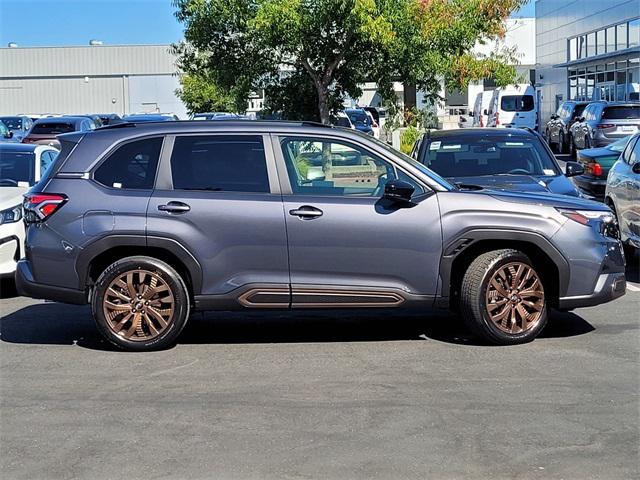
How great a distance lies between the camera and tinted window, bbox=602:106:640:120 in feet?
89.8

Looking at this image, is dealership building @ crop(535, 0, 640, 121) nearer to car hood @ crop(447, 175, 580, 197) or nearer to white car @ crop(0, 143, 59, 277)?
car hood @ crop(447, 175, 580, 197)

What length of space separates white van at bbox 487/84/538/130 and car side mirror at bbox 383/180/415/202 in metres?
32.9

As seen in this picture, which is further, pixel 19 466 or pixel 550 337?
pixel 550 337

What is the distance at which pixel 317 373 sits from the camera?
273 inches

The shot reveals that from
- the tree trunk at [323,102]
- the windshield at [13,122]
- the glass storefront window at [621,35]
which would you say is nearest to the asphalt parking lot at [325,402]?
the tree trunk at [323,102]

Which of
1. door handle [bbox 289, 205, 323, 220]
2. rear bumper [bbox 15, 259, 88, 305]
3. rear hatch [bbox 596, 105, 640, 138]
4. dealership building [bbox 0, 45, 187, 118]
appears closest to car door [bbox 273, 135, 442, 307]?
door handle [bbox 289, 205, 323, 220]

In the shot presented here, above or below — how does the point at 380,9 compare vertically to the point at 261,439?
above

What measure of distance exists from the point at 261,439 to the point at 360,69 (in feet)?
46.7

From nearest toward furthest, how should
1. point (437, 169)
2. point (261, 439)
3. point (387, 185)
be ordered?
1. point (261, 439)
2. point (387, 185)
3. point (437, 169)

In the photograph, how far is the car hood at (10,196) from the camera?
33.8 ft

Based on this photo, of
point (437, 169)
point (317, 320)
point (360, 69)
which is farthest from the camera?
point (360, 69)

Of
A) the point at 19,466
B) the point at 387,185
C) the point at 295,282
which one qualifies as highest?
the point at 387,185

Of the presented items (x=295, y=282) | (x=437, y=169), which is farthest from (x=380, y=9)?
(x=295, y=282)

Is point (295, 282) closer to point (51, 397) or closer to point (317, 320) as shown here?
point (317, 320)
